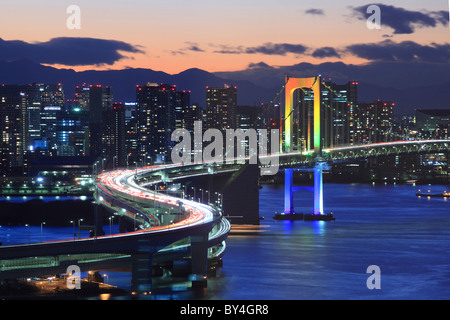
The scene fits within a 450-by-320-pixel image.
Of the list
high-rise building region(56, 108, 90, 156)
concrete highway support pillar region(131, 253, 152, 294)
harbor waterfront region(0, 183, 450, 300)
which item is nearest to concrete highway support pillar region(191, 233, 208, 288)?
harbor waterfront region(0, 183, 450, 300)

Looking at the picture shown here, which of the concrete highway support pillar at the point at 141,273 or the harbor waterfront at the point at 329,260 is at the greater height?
the concrete highway support pillar at the point at 141,273

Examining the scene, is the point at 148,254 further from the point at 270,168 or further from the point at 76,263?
the point at 270,168

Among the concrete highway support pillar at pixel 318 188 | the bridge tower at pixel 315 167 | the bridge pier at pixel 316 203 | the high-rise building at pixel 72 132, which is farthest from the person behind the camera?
the high-rise building at pixel 72 132

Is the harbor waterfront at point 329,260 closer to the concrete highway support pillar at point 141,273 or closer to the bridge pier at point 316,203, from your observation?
the concrete highway support pillar at point 141,273

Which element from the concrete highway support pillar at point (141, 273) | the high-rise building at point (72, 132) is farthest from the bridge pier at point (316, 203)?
the high-rise building at point (72, 132)

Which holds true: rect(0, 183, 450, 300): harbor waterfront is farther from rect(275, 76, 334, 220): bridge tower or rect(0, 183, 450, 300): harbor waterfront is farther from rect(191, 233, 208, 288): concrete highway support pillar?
rect(275, 76, 334, 220): bridge tower

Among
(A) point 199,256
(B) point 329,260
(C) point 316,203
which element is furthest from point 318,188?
(A) point 199,256

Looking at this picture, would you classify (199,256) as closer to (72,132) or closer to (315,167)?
(315,167)
